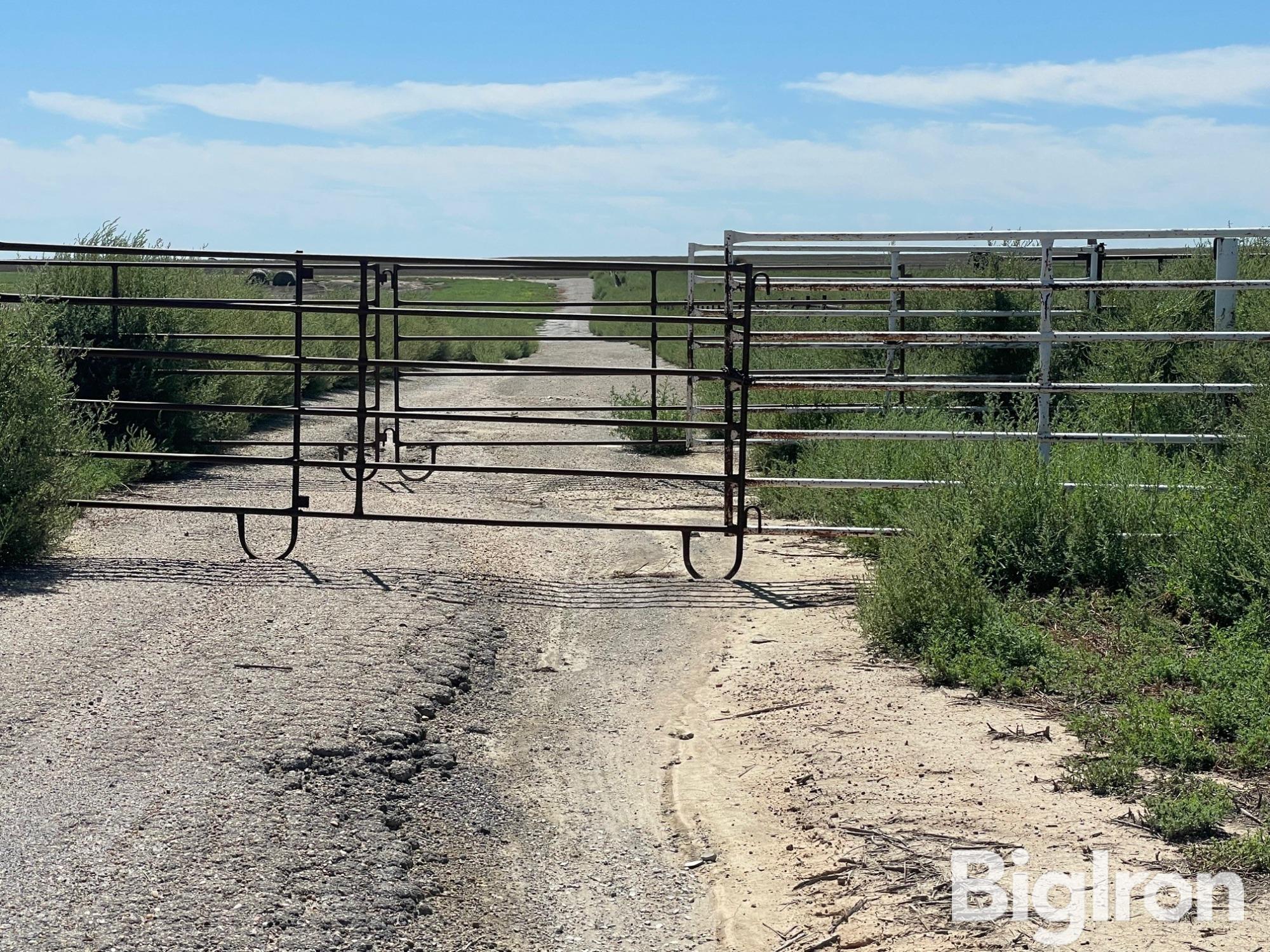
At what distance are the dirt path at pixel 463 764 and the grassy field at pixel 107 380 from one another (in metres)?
0.68

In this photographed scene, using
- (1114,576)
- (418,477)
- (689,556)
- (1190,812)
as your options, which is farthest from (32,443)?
(1190,812)

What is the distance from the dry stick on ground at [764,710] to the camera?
253 inches

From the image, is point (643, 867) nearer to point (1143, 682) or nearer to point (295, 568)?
point (1143, 682)

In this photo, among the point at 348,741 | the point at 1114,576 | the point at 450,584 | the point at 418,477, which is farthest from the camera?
the point at 418,477

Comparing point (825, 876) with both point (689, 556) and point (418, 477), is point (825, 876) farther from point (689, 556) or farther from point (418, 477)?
point (418, 477)

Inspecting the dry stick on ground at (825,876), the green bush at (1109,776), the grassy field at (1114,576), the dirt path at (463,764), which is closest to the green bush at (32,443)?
the dirt path at (463,764)

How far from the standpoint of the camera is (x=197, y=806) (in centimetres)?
468

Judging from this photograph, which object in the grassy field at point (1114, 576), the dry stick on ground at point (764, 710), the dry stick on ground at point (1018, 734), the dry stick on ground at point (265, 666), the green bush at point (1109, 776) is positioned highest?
the grassy field at point (1114, 576)

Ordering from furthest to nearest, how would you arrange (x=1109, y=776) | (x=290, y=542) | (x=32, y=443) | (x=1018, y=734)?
(x=290, y=542)
(x=32, y=443)
(x=1018, y=734)
(x=1109, y=776)

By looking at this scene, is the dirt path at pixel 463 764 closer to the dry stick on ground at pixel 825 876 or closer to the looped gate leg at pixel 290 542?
the dry stick on ground at pixel 825 876

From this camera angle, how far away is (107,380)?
14.4 metres

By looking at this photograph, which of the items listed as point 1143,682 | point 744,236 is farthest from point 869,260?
point 1143,682

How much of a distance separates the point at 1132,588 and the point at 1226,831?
3.20 m

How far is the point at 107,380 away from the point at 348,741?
33.6ft
